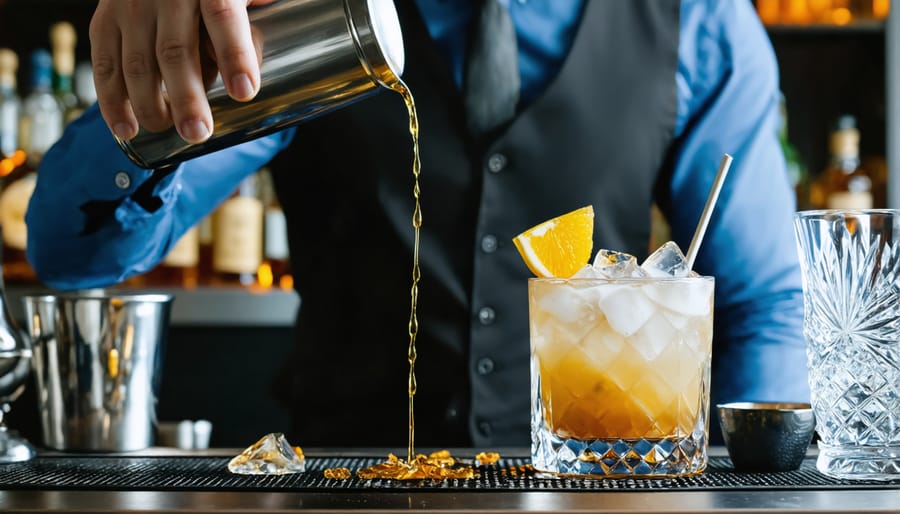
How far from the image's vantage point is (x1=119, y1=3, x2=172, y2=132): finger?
2.72 feet

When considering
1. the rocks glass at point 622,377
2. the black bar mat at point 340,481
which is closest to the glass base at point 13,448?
the black bar mat at point 340,481

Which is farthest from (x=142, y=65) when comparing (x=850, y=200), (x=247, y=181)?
(x=850, y=200)

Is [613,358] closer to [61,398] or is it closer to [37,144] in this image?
[61,398]

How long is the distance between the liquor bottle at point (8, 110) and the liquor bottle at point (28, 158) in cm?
2

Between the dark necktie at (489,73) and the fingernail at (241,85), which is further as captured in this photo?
the dark necktie at (489,73)

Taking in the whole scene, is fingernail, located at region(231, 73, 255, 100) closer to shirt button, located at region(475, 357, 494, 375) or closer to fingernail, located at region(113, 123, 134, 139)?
fingernail, located at region(113, 123, 134, 139)

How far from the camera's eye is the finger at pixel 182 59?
81 centimetres

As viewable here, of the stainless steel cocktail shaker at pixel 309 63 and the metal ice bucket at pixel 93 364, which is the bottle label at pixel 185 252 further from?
the stainless steel cocktail shaker at pixel 309 63

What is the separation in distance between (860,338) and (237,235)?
1830mm

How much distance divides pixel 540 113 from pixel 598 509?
2.90 feet

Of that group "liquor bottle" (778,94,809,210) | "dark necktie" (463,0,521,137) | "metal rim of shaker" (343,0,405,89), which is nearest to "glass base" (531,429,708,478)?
"metal rim of shaker" (343,0,405,89)

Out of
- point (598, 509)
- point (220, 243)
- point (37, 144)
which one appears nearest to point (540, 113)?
point (598, 509)

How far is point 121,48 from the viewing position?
854 millimetres

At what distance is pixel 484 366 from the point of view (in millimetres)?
1455
